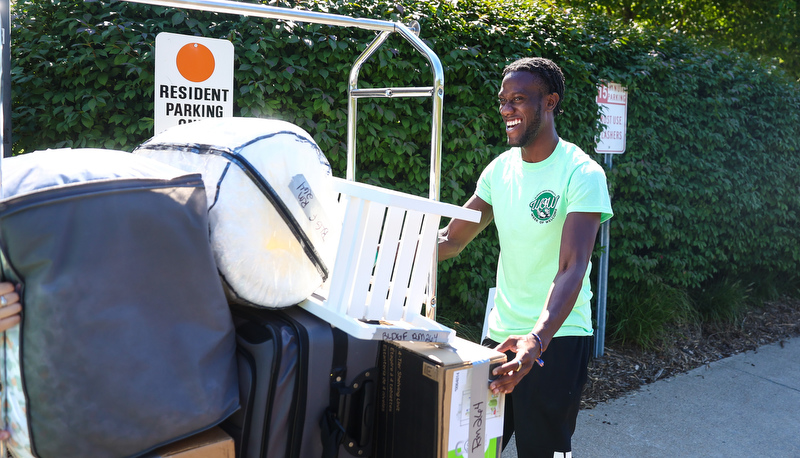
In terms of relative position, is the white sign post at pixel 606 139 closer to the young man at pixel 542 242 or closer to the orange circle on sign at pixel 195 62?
the young man at pixel 542 242

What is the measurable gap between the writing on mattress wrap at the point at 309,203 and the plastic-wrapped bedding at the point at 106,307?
9.2 inches

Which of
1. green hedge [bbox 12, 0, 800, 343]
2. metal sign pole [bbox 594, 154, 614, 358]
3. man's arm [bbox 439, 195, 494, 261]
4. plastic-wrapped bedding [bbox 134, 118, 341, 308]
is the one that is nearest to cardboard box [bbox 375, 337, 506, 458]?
plastic-wrapped bedding [bbox 134, 118, 341, 308]

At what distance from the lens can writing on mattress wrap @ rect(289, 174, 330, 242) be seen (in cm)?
149

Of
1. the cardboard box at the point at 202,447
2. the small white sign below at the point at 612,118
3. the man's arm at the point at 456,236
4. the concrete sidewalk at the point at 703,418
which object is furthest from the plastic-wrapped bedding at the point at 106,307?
the small white sign below at the point at 612,118

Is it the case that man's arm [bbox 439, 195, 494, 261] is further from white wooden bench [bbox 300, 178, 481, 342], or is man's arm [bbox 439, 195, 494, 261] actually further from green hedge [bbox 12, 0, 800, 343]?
green hedge [bbox 12, 0, 800, 343]

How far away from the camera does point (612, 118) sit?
496 centimetres

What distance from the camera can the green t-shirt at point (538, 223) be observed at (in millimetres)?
2131

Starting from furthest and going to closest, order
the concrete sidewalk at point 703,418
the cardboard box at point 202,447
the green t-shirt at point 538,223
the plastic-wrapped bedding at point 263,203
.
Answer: the concrete sidewalk at point 703,418 → the green t-shirt at point 538,223 → the plastic-wrapped bedding at point 263,203 → the cardboard box at point 202,447

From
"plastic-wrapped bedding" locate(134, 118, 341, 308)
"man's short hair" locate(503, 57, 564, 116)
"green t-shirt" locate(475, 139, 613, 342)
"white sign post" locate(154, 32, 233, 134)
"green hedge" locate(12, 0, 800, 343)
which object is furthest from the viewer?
"green hedge" locate(12, 0, 800, 343)

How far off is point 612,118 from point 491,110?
47.1 inches


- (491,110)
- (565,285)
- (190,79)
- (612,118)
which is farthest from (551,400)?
(612,118)

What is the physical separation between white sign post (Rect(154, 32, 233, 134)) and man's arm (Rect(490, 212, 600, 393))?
4.89ft

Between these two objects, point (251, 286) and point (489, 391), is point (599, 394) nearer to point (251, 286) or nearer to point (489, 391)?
point (489, 391)

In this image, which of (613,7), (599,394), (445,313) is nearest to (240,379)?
(445,313)
